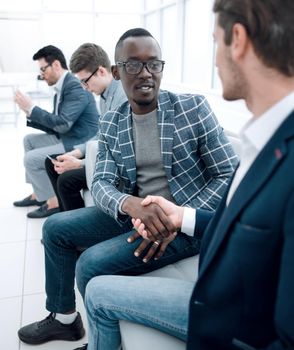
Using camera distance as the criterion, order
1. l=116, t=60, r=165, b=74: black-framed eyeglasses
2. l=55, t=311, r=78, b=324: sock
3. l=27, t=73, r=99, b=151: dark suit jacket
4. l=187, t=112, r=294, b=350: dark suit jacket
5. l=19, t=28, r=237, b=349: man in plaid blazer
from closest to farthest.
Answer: l=187, t=112, r=294, b=350: dark suit jacket, l=19, t=28, r=237, b=349: man in plaid blazer, l=116, t=60, r=165, b=74: black-framed eyeglasses, l=55, t=311, r=78, b=324: sock, l=27, t=73, r=99, b=151: dark suit jacket

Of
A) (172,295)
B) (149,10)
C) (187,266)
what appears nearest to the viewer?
(172,295)

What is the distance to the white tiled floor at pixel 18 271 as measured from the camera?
1.59 meters

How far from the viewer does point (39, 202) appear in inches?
116

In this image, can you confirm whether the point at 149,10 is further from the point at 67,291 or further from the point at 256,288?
the point at 256,288

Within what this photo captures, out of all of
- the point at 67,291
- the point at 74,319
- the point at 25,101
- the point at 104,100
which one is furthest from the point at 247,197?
the point at 25,101

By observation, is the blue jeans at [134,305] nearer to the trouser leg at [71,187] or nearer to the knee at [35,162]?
the trouser leg at [71,187]

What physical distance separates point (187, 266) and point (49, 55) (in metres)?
2.05

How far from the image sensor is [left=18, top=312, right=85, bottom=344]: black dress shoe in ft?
4.90

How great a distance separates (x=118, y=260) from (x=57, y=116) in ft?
5.20

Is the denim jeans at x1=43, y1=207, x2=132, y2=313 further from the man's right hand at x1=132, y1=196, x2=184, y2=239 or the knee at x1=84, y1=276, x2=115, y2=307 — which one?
the knee at x1=84, y1=276, x2=115, y2=307

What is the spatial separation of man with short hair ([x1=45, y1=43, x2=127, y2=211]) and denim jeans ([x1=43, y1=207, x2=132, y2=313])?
624 millimetres

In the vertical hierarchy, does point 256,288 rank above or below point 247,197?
below

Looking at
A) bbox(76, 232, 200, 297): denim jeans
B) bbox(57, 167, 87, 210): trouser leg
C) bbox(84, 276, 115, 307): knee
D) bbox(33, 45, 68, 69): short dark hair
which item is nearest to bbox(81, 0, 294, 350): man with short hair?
bbox(84, 276, 115, 307): knee

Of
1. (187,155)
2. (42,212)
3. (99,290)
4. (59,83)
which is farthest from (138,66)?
(42,212)
